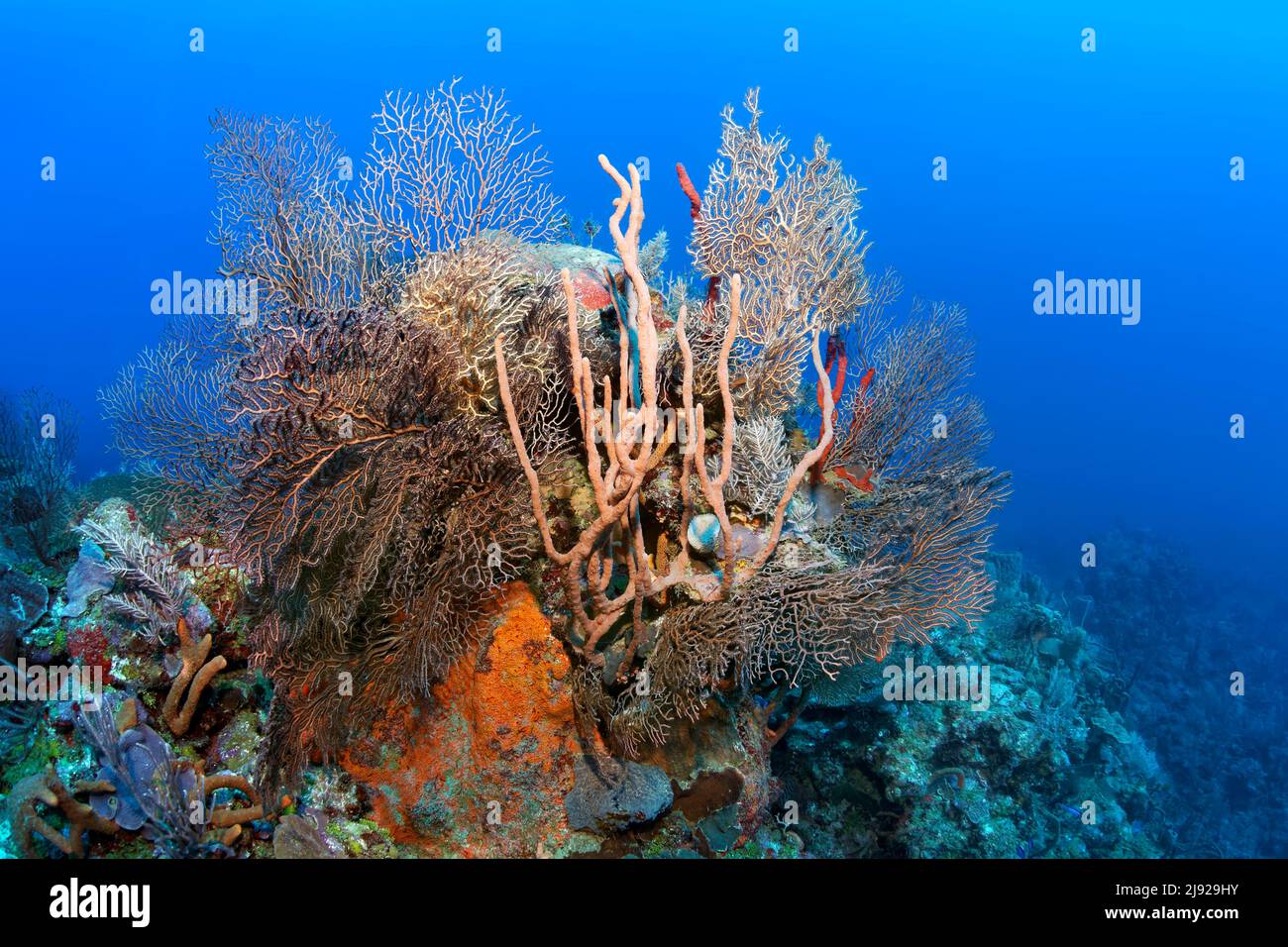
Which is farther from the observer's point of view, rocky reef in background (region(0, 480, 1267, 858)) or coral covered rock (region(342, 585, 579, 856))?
coral covered rock (region(342, 585, 579, 856))

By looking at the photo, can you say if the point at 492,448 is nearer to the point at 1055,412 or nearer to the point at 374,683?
the point at 374,683

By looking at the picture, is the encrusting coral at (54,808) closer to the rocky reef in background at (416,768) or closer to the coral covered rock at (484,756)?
the rocky reef in background at (416,768)

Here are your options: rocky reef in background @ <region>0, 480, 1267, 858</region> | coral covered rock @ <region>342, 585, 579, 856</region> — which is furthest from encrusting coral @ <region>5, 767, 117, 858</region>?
coral covered rock @ <region>342, 585, 579, 856</region>

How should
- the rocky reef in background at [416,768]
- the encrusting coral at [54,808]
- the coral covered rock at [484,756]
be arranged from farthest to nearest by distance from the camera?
the coral covered rock at [484,756], the rocky reef in background at [416,768], the encrusting coral at [54,808]

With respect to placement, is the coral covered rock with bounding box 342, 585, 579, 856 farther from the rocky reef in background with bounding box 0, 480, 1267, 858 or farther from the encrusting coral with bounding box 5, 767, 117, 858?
the encrusting coral with bounding box 5, 767, 117, 858

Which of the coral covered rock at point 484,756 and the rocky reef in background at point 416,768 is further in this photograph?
the coral covered rock at point 484,756

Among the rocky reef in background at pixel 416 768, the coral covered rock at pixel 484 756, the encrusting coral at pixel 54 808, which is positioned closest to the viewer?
the encrusting coral at pixel 54 808

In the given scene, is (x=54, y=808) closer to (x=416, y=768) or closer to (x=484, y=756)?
(x=416, y=768)

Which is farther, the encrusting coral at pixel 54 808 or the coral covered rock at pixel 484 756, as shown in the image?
the coral covered rock at pixel 484 756

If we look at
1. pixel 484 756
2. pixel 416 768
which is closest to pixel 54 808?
pixel 416 768

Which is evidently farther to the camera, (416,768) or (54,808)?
(416,768)

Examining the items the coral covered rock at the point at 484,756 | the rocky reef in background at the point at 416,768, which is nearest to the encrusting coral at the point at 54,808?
the rocky reef in background at the point at 416,768

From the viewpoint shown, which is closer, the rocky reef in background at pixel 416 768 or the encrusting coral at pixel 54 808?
the encrusting coral at pixel 54 808
